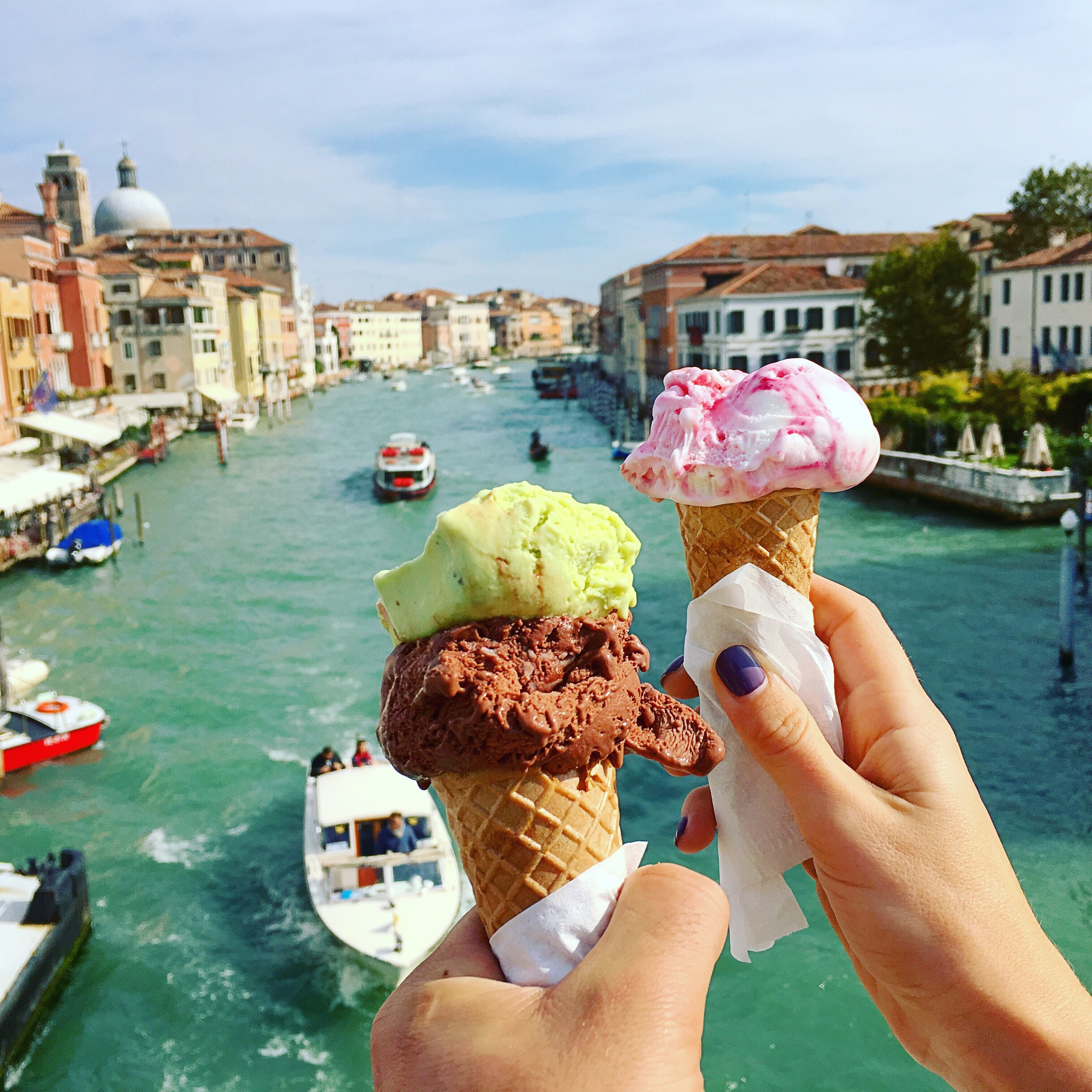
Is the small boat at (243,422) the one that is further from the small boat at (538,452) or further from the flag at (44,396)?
the small boat at (538,452)

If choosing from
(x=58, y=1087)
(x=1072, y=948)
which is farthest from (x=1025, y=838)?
(x=58, y=1087)

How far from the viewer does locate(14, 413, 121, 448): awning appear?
38.3 meters

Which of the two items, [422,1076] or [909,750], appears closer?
[422,1076]

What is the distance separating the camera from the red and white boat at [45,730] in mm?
15344

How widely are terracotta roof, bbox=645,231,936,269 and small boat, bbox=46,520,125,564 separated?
32.5 metres

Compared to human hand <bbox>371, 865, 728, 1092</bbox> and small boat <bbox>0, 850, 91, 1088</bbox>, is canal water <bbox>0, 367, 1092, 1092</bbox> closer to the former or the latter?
small boat <bbox>0, 850, 91, 1088</bbox>

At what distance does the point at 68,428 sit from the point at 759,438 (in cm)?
4084

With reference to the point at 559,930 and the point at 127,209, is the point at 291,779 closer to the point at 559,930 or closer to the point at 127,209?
the point at 559,930

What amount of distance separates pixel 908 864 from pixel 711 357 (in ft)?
145

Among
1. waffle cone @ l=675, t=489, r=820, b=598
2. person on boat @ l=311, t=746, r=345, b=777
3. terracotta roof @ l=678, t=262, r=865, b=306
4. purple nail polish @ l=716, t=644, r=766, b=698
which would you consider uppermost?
terracotta roof @ l=678, t=262, r=865, b=306

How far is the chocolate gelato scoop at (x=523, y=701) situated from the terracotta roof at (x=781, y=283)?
4226 centimetres

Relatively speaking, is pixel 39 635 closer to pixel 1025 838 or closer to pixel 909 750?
pixel 1025 838

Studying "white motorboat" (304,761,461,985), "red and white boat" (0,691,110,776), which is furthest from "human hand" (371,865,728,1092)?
"red and white boat" (0,691,110,776)

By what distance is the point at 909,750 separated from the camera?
242cm
